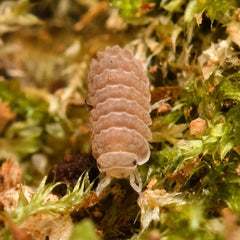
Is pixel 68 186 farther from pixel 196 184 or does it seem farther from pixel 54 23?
pixel 54 23

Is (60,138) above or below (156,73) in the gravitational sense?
below

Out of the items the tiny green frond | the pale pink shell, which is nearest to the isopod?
the pale pink shell

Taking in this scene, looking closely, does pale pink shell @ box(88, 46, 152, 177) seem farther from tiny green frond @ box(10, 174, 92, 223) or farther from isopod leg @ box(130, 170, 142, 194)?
tiny green frond @ box(10, 174, 92, 223)

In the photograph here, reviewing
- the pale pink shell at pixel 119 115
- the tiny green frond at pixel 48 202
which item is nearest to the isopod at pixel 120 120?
the pale pink shell at pixel 119 115

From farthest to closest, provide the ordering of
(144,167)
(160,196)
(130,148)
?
(144,167)
(130,148)
(160,196)

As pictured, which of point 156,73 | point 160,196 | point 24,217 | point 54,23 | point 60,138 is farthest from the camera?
point 54,23

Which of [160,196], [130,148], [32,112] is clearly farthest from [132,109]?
[32,112]

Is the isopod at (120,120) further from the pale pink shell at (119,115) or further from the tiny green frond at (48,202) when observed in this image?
the tiny green frond at (48,202)
